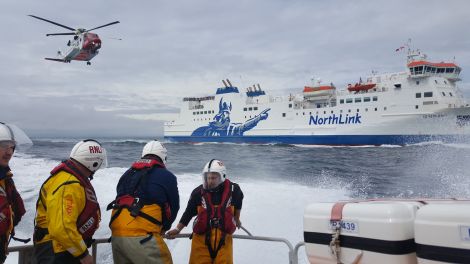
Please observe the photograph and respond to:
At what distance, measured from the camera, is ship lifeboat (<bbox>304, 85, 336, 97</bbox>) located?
31391 mm

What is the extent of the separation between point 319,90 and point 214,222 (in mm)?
30153

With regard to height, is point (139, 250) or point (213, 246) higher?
point (139, 250)

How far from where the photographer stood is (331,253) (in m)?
1.86

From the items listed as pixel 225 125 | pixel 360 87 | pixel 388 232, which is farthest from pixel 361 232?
pixel 225 125

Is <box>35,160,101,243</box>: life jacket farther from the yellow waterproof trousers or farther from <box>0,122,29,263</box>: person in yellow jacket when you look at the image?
the yellow waterproof trousers

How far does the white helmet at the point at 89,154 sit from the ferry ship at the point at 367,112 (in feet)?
91.2

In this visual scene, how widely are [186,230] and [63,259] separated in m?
4.48

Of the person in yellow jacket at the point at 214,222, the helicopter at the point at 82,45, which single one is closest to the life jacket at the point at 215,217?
the person in yellow jacket at the point at 214,222

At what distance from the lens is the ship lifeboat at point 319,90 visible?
31391 mm

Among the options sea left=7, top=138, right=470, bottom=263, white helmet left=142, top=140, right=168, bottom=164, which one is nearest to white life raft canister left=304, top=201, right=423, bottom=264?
white helmet left=142, top=140, right=168, bottom=164

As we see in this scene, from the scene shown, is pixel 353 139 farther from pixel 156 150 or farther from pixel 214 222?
pixel 156 150

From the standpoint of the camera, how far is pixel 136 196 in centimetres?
236

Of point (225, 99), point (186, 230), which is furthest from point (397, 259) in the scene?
point (225, 99)

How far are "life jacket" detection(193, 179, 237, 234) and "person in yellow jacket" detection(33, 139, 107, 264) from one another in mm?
862
